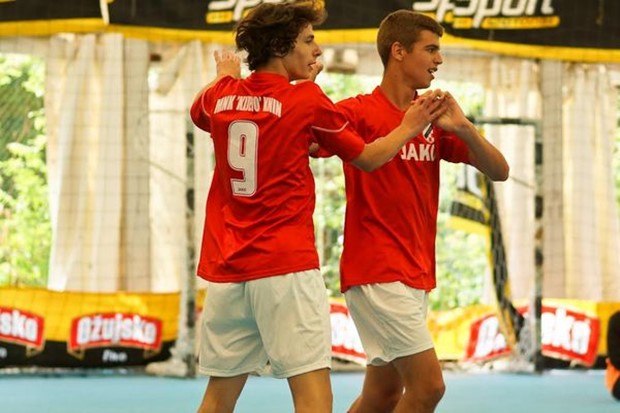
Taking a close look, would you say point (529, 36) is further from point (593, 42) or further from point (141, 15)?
point (141, 15)

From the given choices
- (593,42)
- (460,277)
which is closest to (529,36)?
(593,42)

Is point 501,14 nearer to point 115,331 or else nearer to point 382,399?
point 115,331

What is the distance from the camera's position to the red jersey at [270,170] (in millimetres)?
3850

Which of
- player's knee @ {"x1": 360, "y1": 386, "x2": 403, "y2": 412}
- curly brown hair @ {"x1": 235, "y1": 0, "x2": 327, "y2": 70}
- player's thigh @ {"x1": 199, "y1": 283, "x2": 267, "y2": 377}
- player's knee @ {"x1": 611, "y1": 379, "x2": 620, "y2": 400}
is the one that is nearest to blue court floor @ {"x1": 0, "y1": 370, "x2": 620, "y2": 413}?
player's knee @ {"x1": 611, "y1": 379, "x2": 620, "y2": 400}

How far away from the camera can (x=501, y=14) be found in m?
10.1

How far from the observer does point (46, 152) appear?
397 inches

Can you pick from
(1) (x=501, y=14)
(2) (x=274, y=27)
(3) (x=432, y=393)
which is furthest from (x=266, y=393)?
(2) (x=274, y=27)

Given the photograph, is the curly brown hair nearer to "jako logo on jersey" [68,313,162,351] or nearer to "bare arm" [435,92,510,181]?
"bare arm" [435,92,510,181]

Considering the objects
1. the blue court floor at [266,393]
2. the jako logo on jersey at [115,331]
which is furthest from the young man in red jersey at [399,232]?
the jako logo on jersey at [115,331]

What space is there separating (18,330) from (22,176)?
147cm

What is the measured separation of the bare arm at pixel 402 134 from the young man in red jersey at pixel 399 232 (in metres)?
0.18

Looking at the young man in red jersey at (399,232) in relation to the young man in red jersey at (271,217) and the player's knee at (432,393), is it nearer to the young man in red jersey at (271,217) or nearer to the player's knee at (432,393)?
the player's knee at (432,393)

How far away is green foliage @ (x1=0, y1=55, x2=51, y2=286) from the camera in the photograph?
10.0m

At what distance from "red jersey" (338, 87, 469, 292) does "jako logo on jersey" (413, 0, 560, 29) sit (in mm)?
5535
